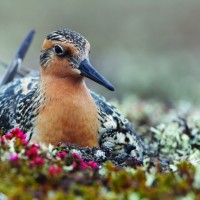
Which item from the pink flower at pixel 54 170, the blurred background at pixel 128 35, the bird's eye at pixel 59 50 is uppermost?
the blurred background at pixel 128 35

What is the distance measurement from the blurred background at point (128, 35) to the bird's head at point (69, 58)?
8.54 metres

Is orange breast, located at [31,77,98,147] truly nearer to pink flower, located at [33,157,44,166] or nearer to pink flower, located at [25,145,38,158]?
pink flower, located at [25,145,38,158]

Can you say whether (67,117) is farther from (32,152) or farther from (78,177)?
(78,177)

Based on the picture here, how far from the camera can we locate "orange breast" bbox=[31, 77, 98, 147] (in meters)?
8.17

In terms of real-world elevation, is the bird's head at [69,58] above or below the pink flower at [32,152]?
above

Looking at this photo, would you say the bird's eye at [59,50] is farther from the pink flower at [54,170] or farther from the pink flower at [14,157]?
the pink flower at [54,170]

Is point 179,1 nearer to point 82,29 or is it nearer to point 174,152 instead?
point 82,29

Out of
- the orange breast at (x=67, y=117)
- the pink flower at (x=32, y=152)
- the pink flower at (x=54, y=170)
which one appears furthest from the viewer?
the orange breast at (x=67, y=117)

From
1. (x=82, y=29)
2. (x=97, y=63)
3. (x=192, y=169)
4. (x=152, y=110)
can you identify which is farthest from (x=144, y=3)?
(x=192, y=169)

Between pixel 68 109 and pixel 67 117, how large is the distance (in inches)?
4.2

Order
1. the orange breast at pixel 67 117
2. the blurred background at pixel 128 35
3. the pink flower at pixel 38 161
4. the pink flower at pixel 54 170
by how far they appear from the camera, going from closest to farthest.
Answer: the pink flower at pixel 54 170 < the pink flower at pixel 38 161 < the orange breast at pixel 67 117 < the blurred background at pixel 128 35

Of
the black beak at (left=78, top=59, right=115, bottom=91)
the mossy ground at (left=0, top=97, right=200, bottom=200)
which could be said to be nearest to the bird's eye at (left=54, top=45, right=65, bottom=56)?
the black beak at (left=78, top=59, right=115, bottom=91)

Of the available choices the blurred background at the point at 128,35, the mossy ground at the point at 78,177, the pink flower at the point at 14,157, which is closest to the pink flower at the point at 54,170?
the mossy ground at the point at 78,177

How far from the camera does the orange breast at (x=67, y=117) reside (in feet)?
26.8
